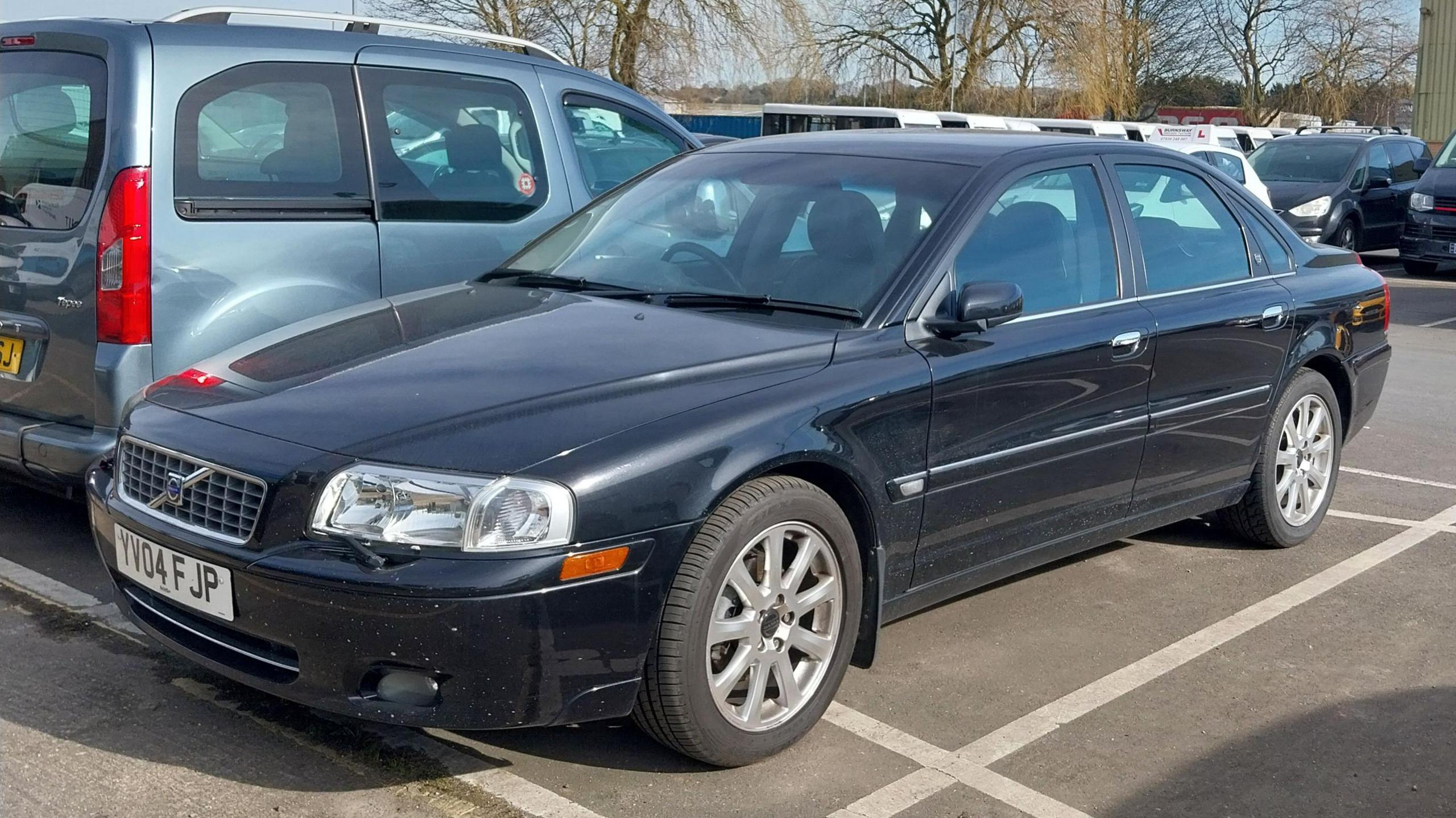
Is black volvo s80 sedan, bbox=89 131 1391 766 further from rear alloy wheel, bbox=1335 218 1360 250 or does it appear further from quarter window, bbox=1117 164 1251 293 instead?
rear alloy wheel, bbox=1335 218 1360 250

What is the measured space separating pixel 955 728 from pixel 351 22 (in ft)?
12.9

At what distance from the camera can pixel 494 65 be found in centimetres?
608

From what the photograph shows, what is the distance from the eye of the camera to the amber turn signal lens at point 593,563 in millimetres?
3152

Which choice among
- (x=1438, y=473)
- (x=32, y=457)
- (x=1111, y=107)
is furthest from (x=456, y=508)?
(x=1111, y=107)

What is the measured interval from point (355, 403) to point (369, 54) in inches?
98.3

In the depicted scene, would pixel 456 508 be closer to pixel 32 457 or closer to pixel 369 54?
pixel 32 457

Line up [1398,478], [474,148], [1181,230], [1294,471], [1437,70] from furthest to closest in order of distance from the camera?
[1437,70] < [1398,478] < [474,148] < [1294,471] < [1181,230]

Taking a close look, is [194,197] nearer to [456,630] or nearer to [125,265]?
[125,265]

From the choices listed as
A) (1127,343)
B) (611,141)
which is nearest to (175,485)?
(1127,343)

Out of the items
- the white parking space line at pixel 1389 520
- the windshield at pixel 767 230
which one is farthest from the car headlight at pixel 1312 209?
the windshield at pixel 767 230

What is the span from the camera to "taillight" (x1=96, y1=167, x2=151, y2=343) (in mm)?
4688

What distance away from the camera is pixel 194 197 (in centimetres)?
→ 488

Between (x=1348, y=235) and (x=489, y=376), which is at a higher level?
(x=489, y=376)

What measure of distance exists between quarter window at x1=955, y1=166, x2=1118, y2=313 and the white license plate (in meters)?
2.15
